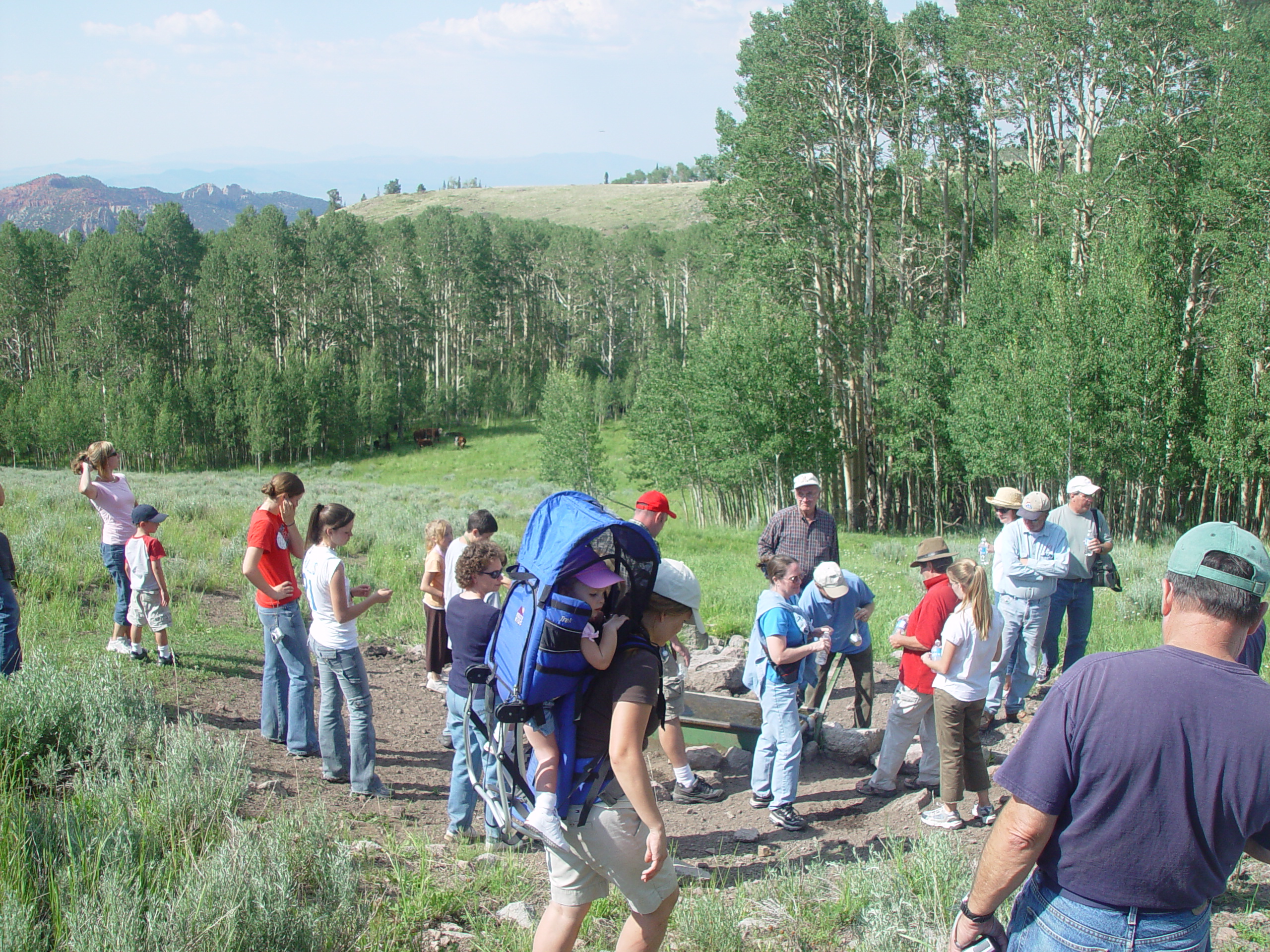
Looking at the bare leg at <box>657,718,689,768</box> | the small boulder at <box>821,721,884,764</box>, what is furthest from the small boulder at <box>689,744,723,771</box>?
the small boulder at <box>821,721,884,764</box>

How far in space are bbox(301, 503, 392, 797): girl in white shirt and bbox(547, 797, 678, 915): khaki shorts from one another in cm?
263

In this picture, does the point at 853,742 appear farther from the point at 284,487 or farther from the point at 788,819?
the point at 284,487

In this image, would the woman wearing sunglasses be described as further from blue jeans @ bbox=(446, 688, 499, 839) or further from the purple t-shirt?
the purple t-shirt

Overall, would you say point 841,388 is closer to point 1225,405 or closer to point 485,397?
point 1225,405

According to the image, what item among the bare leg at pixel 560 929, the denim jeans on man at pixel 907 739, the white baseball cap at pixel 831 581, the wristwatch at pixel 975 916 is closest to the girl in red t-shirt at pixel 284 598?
the bare leg at pixel 560 929

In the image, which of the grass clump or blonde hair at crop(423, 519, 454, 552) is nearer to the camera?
the grass clump

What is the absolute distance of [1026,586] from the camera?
23.0 feet

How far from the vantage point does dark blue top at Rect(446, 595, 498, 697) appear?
4.65 meters

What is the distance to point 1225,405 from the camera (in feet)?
71.0

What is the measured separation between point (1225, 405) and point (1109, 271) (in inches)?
177

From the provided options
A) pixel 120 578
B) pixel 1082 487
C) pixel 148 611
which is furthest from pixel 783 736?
pixel 120 578

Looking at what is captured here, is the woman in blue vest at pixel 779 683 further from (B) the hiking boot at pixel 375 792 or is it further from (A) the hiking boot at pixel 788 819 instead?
(B) the hiking boot at pixel 375 792

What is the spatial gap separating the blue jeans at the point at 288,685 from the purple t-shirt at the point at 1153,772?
4671 millimetres

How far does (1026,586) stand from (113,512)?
7.74 meters
